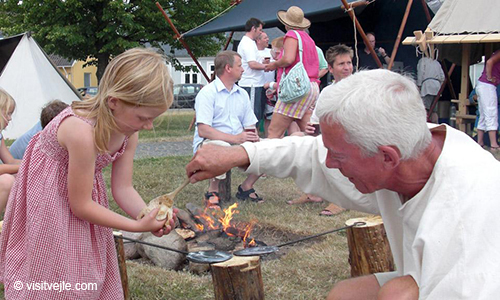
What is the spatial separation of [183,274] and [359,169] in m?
2.31

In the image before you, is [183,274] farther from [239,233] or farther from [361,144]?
[361,144]

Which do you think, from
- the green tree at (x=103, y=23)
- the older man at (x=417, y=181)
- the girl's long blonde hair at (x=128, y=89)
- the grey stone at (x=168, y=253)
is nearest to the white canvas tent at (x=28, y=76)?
the green tree at (x=103, y=23)

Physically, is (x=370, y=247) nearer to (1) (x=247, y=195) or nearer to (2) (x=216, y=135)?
(2) (x=216, y=135)

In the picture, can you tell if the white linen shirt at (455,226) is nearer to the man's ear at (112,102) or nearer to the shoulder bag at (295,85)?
the man's ear at (112,102)

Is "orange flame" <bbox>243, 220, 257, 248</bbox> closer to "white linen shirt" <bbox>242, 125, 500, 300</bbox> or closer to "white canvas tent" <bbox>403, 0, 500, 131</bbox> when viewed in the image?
"white linen shirt" <bbox>242, 125, 500, 300</bbox>

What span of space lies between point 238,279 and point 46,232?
42.6 inches

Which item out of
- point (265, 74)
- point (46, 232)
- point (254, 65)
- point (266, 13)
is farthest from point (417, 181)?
point (266, 13)

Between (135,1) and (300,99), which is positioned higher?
(135,1)

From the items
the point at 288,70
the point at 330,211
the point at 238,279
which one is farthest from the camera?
the point at 288,70

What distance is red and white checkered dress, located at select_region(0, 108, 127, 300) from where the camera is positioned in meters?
2.43

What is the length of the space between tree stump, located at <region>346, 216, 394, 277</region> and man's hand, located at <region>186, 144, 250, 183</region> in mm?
1378

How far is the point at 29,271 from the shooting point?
244 centimetres

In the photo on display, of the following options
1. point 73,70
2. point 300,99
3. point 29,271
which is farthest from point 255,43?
point 73,70

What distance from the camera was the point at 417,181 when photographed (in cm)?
191
